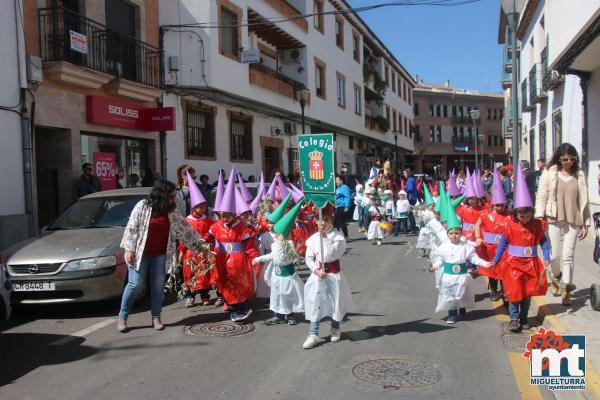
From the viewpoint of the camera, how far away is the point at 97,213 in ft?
27.5

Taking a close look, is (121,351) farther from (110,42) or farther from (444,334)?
(110,42)

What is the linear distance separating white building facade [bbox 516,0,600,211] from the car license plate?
29.5 feet

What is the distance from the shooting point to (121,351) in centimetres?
557

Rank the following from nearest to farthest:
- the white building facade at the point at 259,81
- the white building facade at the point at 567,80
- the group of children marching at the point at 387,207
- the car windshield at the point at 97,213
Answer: the car windshield at the point at 97,213
the white building facade at the point at 567,80
the group of children marching at the point at 387,207
the white building facade at the point at 259,81

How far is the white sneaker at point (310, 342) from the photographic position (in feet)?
18.0

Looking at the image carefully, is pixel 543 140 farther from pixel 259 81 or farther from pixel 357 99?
pixel 357 99

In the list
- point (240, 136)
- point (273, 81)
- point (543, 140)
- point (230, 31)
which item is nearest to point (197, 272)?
point (230, 31)

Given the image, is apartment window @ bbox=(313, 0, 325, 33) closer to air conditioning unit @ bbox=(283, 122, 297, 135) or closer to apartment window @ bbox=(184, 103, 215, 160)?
air conditioning unit @ bbox=(283, 122, 297, 135)

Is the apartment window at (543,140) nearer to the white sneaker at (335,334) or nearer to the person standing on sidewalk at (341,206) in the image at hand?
the person standing on sidewalk at (341,206)

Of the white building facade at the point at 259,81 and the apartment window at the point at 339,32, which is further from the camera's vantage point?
the apartment window at the point at 339,32

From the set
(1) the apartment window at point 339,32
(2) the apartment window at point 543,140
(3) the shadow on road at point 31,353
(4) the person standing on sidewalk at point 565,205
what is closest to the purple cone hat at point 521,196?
(4) the person standing on sidewalk at point 565,205

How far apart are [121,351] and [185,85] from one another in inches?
470

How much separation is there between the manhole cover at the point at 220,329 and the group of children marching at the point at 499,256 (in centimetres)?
218

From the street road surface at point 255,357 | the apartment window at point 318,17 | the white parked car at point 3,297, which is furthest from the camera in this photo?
the apartment window at point 318,17
